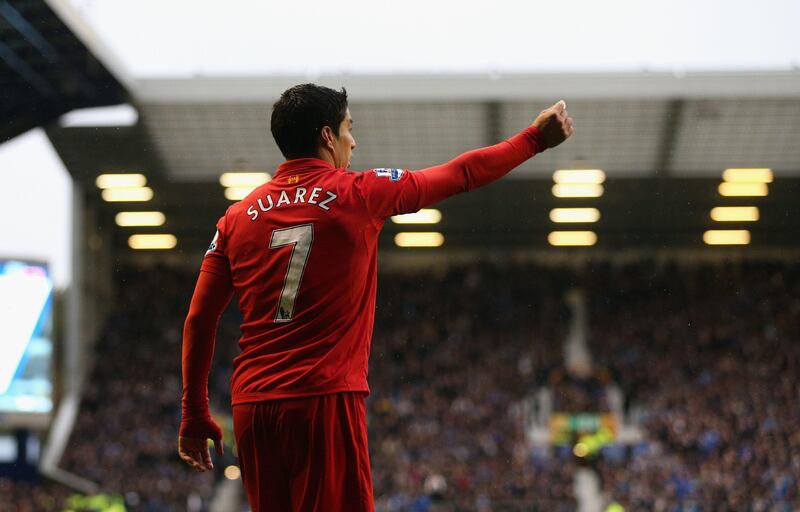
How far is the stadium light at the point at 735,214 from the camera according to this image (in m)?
20.0

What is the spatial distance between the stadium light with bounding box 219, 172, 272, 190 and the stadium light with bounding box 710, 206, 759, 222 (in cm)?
815

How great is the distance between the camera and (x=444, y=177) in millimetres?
2373

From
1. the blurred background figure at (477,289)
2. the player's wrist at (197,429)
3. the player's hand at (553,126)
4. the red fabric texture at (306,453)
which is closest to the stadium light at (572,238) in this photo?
the blurred background figure at (477,289)

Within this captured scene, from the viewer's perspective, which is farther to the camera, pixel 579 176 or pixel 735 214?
pixel 735 214

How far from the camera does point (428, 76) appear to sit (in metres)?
17.1

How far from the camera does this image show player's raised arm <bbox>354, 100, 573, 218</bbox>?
2359mm

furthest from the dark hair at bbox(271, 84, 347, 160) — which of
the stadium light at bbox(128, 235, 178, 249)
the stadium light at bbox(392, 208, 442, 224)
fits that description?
the stadium light at bbox(128, 235, 178, 249)

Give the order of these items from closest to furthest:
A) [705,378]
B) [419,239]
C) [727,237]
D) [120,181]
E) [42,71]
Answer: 1. [42,71]
2. [120,181]
3. [705,378]
4. [727,237]
5. [419,239]

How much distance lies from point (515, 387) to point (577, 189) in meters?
5.17

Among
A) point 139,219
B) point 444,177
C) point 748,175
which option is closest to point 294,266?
point 444,177

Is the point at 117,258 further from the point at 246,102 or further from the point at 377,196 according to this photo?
the point at 377,196

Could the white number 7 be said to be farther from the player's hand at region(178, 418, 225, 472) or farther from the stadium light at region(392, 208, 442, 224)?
the stadium light at region(392, 208, 442, 224)

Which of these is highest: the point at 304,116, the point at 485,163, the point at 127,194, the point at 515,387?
the point at 127,194

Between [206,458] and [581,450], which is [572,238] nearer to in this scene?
[581,450]
